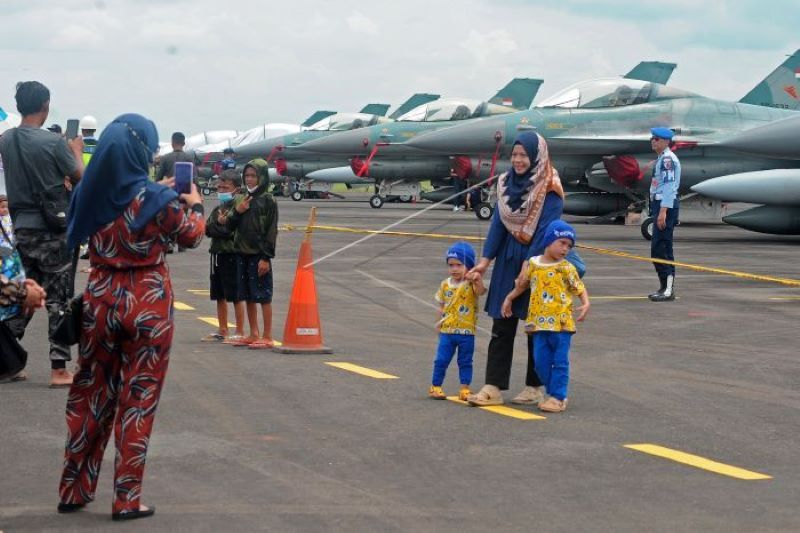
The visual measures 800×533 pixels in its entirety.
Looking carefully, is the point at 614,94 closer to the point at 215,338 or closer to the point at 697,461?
the point at 215,338

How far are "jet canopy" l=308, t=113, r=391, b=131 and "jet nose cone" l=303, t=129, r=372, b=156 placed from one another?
17.3 feet

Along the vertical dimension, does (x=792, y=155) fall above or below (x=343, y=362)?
above

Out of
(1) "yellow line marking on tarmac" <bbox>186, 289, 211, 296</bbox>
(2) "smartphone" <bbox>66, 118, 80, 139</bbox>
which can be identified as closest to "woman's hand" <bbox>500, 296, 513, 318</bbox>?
(1) "yellow line marking on tarmac" <bbox>186, 289, 211, 296</bbox>

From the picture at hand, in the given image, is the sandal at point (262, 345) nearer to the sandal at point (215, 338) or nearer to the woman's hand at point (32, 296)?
the sandal at point (215, 338)

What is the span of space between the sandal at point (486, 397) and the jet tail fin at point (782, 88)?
1176 inches

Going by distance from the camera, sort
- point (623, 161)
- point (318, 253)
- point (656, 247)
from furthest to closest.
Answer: point (623, 161) → point (318, 253) → point (656, 247)

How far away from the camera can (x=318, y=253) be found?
23375 mm

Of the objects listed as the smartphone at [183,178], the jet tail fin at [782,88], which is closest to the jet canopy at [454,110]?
the jet tail fin at [782,88]

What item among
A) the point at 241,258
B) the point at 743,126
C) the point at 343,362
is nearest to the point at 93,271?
the point at 343,362

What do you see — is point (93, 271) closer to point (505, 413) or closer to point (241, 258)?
point (505, 413)

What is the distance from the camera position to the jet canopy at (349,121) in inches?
1981

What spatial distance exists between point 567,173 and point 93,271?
27.7m

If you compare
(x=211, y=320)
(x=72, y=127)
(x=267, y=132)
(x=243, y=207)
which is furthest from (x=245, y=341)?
(x=267, y=132)

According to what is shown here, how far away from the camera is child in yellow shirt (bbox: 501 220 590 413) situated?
8.63 metres
